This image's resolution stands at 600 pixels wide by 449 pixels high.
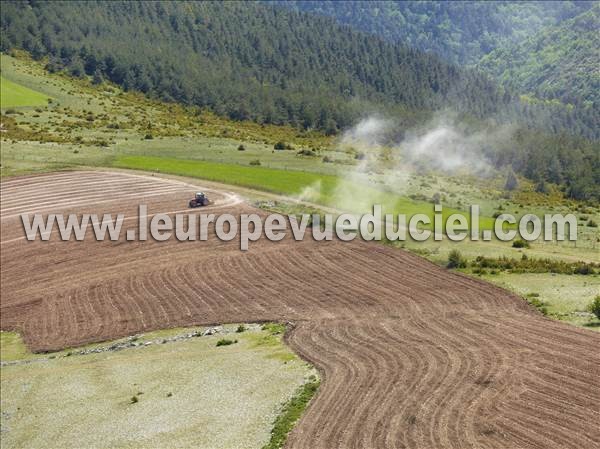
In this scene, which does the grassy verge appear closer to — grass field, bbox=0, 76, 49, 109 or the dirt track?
the dirt track

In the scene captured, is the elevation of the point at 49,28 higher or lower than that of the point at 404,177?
higher

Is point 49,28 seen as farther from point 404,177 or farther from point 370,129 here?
point 404,177

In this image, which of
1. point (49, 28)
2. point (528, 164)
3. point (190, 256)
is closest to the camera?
point (190, 256)

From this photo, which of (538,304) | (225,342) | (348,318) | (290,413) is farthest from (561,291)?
(290,413)

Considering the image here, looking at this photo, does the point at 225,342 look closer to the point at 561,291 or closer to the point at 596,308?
the point at 596,308

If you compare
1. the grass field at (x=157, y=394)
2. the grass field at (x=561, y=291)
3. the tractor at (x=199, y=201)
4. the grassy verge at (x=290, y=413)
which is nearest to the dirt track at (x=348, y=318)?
the grassy verge at (x=290, y=413)

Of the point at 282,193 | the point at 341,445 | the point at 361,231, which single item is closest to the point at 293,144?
the point at 282,193
